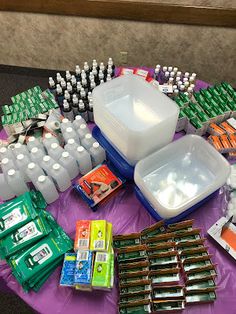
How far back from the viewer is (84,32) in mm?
2289

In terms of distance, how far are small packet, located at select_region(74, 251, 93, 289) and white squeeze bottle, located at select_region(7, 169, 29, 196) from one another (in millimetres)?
397

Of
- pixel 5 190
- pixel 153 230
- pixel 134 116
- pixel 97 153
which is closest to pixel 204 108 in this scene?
pixel 134 116

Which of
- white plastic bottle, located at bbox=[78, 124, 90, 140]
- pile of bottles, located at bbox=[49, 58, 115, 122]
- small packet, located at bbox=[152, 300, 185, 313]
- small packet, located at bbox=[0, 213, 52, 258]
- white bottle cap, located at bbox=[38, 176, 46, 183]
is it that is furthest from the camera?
pile of bottles, located at bbox=[49, 58, 115, 122]

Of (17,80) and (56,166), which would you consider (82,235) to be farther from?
(17,80)

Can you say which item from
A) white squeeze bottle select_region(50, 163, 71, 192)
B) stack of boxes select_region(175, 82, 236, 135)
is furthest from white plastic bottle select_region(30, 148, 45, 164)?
stack of boxes select_region(175, 82, 236, 135)

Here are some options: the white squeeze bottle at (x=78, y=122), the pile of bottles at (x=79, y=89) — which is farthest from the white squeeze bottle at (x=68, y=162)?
the pile of bottles at (x=79, y=89)

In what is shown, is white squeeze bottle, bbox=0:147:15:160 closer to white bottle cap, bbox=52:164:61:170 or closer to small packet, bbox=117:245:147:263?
white bottle cap, bbox=52:164:61:170

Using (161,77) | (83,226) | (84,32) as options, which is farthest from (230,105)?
(84,32)

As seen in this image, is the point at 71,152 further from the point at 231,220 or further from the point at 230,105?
the point at 230,105

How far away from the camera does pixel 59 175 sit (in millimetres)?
1156

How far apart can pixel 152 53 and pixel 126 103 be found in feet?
4.03

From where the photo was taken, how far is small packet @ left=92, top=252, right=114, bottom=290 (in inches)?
35.9

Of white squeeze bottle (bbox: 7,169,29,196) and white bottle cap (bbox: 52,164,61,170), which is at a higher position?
white bottle cap (bbox: 52,164,61,170)

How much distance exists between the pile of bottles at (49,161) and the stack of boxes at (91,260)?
24cm
